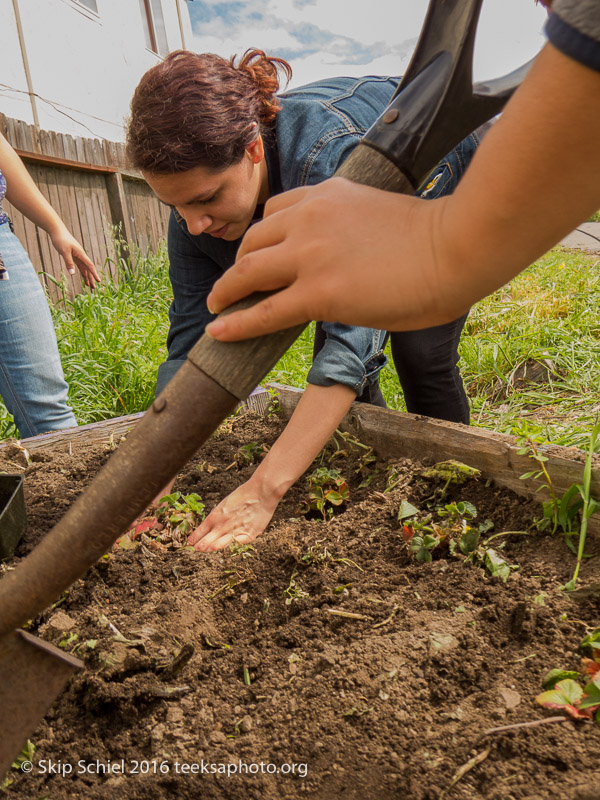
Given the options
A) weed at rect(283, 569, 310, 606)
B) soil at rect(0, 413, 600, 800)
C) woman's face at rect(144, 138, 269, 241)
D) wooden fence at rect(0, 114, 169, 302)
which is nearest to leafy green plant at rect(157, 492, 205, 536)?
soil at rect(0, 413, 600, 800)

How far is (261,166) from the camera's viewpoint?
2.27 metres

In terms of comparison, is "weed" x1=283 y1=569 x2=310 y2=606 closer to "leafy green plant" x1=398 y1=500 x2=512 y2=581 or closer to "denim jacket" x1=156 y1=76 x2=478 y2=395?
"leafy green plant" x1=398 y1=500 x2=512 y2=581

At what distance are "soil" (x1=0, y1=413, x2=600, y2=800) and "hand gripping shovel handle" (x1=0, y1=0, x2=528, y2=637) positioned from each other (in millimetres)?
479

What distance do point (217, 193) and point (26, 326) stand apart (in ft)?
Answer: 4.05

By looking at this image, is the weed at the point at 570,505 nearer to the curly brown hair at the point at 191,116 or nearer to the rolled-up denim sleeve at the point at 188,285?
the curly brown hair at the point at 191,116

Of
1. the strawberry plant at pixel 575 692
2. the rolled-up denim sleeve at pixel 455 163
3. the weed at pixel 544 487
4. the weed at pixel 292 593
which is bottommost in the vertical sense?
the weed at pixel 292 593

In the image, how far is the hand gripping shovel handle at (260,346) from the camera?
856mm

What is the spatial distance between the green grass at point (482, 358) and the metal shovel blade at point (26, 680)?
86.6 inches

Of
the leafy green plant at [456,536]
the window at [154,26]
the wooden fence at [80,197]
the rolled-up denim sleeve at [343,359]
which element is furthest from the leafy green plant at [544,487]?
the window at [154,26]

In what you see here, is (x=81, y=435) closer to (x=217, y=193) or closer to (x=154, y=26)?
(x=217, y=193)

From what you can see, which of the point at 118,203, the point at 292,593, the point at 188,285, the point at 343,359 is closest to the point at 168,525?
the point at 292,593

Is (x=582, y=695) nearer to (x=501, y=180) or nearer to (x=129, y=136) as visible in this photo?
(x=501, y=180)

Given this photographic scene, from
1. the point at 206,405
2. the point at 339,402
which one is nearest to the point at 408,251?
the point at 206,405

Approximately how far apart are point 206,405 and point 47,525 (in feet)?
4.61
